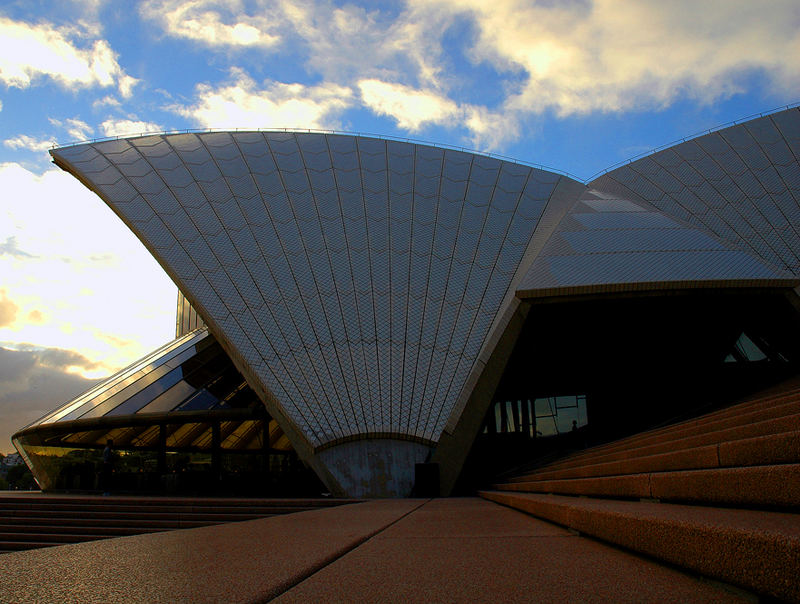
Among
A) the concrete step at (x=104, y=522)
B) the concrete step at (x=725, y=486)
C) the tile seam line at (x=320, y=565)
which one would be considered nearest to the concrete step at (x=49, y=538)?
the concrete step at (x=104, y=522)

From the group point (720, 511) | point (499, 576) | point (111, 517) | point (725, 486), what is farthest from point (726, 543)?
point (111, 517)

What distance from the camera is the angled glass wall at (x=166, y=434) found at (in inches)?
565

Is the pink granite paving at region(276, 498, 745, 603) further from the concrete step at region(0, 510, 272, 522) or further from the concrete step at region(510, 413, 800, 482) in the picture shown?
the concrete step at region(0, 510, 272, 522)

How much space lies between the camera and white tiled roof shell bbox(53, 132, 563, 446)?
44.8 ft

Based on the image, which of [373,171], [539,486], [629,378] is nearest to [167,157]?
[373,171]

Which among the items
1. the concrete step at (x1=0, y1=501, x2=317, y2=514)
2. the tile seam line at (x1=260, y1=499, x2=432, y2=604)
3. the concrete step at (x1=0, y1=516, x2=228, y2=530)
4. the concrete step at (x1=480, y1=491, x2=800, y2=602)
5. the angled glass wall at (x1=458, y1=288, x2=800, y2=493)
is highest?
the angled glass wall at (x1=458, y1=288, x2=800, y2=493)

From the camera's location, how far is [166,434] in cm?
1582

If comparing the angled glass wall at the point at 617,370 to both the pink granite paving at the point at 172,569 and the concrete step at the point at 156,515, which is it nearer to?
the concrete step at the point at 156,515

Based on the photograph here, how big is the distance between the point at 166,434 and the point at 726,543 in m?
16.2

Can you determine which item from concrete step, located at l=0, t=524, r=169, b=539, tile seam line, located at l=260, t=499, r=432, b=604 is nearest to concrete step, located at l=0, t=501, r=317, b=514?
concrete step, located at l=0, t=524, r=169, b=539

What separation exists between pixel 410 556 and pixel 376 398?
10522 millimetres

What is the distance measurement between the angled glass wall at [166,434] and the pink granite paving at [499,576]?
33.0 ft

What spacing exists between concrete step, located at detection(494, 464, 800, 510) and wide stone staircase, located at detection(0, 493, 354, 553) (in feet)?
16.9

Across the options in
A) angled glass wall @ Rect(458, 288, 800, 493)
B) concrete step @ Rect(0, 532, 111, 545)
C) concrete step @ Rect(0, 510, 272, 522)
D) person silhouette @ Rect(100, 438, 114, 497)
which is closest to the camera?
concrete step @ Rect(0, 532, 111, 545)
